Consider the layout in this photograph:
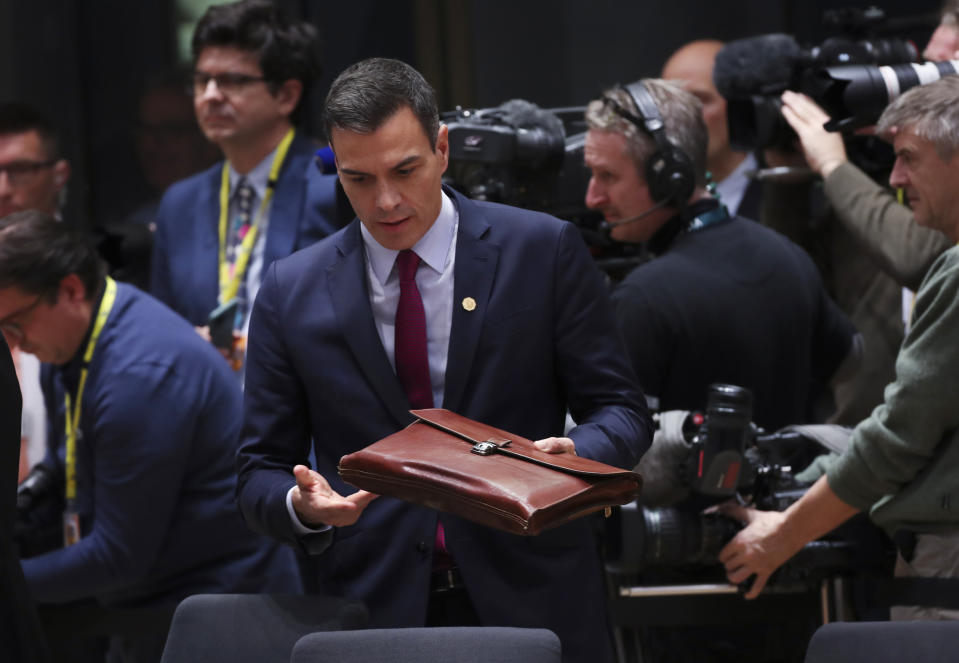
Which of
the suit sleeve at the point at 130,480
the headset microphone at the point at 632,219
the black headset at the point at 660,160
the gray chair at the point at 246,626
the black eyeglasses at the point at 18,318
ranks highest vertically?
the black headset at the point at 660,160

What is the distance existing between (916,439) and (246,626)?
49.9 inches

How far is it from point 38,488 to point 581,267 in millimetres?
1962

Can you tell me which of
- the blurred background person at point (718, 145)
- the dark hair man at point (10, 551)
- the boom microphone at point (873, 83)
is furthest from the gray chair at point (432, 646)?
the blurred background person at point (718, 145)

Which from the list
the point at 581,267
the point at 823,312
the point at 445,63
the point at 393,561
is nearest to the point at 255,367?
the point at 393,561

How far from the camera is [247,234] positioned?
391cm

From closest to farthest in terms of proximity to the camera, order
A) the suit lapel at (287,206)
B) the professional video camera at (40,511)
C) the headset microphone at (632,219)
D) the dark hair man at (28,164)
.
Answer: the headset microphone at (632,219)
the professional video camera at (40,511)
the suit lapel at (287,206)
the dark hair man at (28,164)

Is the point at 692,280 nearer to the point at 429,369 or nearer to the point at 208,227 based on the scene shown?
the point at 429,369

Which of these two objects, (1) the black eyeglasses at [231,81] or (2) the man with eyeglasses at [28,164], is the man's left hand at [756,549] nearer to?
(1) the black eyeglasses at [231,81]

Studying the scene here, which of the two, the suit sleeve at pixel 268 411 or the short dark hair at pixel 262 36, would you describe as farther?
the short dark hair at pixel 262 36

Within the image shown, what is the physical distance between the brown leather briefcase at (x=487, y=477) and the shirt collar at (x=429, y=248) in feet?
1.06

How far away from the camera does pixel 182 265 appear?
3.95 meters

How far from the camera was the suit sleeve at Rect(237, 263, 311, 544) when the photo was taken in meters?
2.30

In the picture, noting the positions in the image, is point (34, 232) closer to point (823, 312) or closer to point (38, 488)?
point (38, 488)

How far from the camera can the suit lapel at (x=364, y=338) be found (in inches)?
88.6
